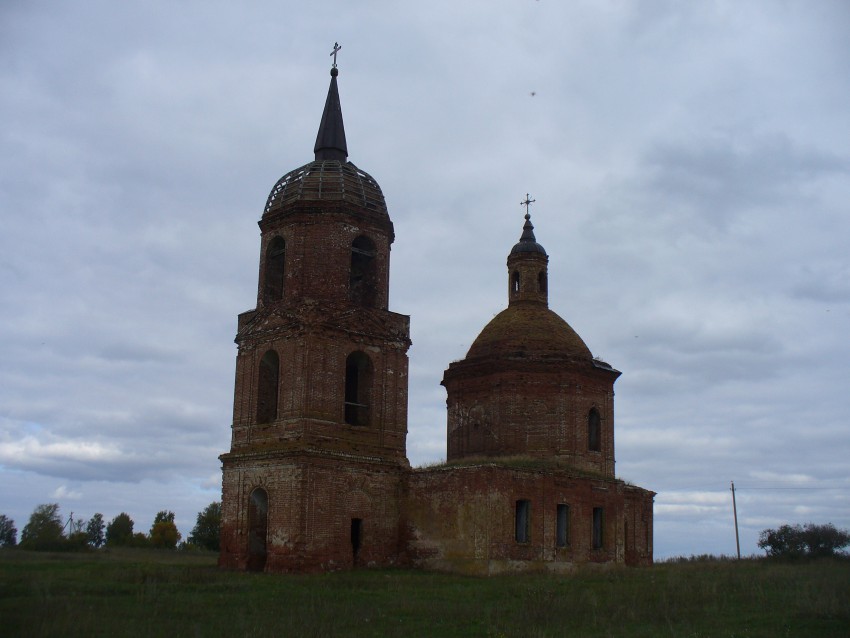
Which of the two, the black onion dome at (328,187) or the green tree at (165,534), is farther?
the green tree at (165,534)

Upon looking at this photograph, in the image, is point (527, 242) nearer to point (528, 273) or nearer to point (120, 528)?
point (528, 273)

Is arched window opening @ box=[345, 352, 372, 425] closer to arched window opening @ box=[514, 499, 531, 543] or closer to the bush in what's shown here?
arched window opening @ box=[514, 499, 531, 543]

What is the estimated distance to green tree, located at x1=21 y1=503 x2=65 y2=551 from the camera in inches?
1414

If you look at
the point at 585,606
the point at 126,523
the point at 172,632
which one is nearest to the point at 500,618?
the point at 585,606

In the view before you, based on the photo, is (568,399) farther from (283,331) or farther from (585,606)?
(585,606)

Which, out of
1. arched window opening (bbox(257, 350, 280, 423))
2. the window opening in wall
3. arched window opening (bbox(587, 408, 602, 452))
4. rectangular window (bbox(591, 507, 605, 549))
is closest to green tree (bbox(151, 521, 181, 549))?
arched window opening (bbox(257, 350, 280, 423))

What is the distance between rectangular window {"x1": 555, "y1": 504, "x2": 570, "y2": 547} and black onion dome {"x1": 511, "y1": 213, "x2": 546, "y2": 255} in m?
10.6

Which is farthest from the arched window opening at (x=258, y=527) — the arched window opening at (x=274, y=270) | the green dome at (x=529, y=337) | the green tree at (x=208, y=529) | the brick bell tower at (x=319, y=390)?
the green tree at (x=208, y=529)

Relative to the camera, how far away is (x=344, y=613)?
1642 centimetres

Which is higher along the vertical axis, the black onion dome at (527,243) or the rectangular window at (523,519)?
the black onion dome at (527,243)

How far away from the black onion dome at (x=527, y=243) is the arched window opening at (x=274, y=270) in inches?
412

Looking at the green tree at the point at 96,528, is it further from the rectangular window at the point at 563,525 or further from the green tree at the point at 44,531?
the rectangular window at the point at 563,525

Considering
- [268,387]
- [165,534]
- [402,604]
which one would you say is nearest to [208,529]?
[165,534]

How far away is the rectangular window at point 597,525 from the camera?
2991 cm
